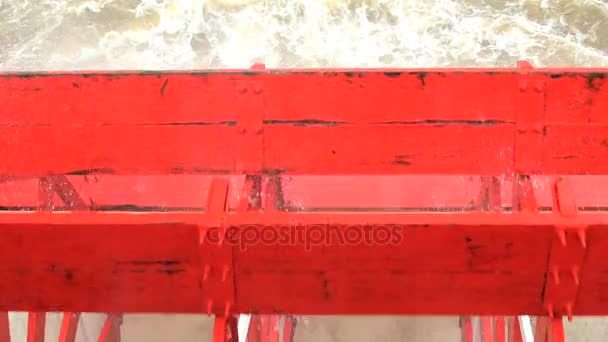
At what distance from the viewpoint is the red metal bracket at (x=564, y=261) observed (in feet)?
8.45

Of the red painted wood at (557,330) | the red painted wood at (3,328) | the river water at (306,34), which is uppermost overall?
the river water at (306,34)

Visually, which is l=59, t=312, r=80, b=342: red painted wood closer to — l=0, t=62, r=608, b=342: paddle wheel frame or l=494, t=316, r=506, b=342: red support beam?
l=0, t=62, r=608, b=342: paddle wheel frame

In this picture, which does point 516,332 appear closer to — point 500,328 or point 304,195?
point 500,328

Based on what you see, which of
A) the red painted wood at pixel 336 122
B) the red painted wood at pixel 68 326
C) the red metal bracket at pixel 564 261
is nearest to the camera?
the red metal bracket at pixel 564 261

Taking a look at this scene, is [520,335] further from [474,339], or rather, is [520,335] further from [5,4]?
[5,4]

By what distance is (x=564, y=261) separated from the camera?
2.65 meters

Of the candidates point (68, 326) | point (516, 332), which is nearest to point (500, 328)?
point (516, 332)

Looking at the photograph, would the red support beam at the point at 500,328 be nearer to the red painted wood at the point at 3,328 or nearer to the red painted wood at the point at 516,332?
the red painted wood at the point at 516,332

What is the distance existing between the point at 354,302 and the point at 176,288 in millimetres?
664

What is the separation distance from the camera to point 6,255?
2.77 meters

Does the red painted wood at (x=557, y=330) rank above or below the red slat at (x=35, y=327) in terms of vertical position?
below

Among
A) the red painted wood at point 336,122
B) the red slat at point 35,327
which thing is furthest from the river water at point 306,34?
the red slat at point 35,327

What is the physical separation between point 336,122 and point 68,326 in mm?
1666

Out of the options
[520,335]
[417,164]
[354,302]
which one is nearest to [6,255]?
[354,302]
